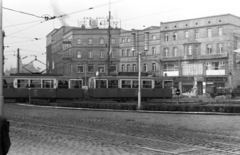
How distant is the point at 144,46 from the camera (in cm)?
6159

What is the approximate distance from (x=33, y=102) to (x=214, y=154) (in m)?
27.7

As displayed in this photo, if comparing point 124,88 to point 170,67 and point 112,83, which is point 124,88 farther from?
point 170,67

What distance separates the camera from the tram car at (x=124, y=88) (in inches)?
1479

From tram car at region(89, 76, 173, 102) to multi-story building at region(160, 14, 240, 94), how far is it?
18096 mm

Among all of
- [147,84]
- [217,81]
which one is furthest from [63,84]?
[217,81]

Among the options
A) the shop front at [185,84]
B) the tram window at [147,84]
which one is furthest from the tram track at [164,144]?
the shop front at [185,84]

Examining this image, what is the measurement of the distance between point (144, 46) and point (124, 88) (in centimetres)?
2474

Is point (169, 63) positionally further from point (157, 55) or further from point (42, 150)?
point (42, 150)

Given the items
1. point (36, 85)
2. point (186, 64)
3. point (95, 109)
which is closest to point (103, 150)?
point (95, 109)

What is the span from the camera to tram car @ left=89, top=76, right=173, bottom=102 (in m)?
37.6

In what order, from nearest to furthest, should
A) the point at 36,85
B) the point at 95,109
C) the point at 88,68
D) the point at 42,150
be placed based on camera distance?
the point at 42,150 < the point at 95,109 < the point at 36,85 < the point at 88,68

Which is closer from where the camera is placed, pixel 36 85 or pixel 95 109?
pixel 95 109

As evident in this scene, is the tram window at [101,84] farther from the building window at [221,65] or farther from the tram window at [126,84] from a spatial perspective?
Result: the building window at [221,65]

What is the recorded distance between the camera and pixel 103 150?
9.23 metres
